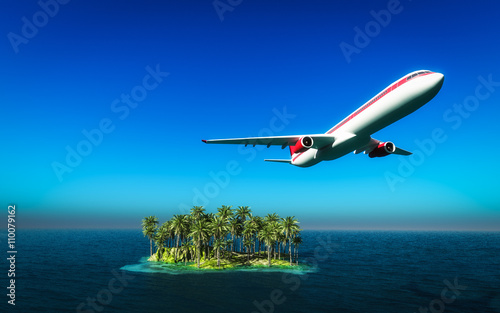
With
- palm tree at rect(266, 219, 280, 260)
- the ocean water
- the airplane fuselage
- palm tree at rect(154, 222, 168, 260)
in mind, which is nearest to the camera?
the airplane fuselage

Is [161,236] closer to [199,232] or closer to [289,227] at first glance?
[199,232]

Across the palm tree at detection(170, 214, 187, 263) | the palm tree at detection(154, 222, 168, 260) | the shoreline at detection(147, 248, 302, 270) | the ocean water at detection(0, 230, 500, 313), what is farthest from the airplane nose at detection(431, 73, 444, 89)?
the palm tree at detection(154, 222, 168, 260)

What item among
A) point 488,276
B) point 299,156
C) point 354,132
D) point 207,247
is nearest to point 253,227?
point 207,247

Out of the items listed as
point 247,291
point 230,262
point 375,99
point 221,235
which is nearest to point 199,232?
point 221,235

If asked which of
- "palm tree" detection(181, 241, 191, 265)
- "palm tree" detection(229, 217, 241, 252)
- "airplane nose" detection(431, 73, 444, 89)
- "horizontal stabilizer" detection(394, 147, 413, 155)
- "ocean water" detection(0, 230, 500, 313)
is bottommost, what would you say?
"ocean water" detection(0, 230, 500, 313)

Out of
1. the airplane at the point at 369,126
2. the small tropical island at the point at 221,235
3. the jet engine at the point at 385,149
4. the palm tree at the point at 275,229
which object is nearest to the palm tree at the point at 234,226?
the small tropical island at the point at 221,235

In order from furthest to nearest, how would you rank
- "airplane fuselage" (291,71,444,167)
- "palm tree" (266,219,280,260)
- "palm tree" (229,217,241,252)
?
1. "palm tree" (229,217,241,252)
2. "palm tree" (266,219,280,260)
3. "airplane fuselage" (291,71,444,167)

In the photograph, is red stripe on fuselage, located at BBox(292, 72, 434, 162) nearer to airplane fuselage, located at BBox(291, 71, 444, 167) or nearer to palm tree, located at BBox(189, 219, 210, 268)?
airplane fuselage, located at BBox(291, 71, 444, 167)
